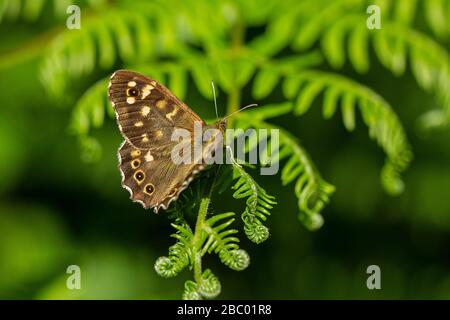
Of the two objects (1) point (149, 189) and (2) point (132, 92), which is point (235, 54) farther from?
(1) point (149, 189)

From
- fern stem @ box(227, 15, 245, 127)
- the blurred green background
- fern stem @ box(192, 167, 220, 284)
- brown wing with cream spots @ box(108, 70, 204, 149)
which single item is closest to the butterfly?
brown wing with cream spots @ box(108, 70, 204, 149)

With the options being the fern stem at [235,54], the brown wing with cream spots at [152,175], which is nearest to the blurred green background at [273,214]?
the fern stem at [235,54]

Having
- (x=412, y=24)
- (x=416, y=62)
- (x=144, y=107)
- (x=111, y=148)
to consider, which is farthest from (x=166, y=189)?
(x=412, y=24)

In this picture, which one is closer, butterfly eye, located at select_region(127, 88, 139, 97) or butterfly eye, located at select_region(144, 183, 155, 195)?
butterfly eye, located at select_region(144, 183, 155, 195)

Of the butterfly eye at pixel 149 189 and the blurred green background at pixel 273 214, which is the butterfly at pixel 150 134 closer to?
the butterfly eye at pixel 149 189

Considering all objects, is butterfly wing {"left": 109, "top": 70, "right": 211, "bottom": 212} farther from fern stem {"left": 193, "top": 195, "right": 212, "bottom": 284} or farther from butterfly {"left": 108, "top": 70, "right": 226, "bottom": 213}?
fern stem {"left": 193, "top": 195, "right": 212, "bottom": 284}
